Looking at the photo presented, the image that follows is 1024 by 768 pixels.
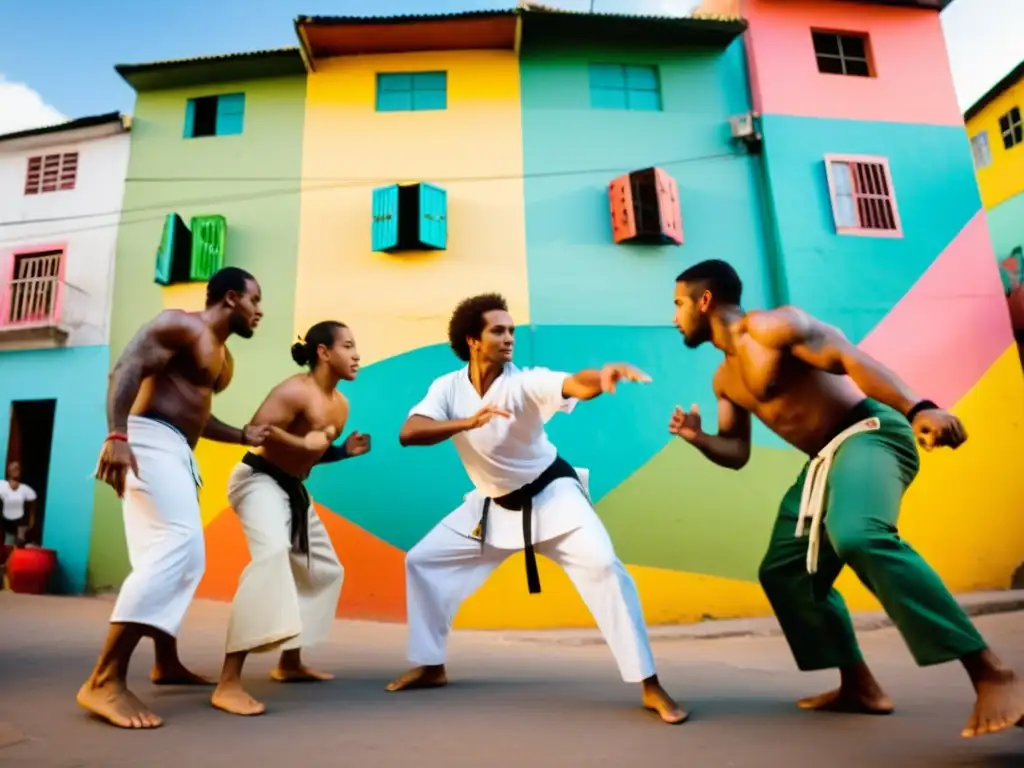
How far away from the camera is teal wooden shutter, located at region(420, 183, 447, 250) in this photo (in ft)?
28.7

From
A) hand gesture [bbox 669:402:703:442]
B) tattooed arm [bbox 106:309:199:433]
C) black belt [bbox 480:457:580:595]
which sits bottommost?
black belt [bbox 480:457:580:595]

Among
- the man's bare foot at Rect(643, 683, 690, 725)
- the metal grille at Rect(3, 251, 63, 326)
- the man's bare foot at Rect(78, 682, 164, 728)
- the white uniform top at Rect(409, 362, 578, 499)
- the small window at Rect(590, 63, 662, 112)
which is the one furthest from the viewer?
the small window at Rect(590, 63, 662, 112)

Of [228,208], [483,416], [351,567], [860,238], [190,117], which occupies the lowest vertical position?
[351,567]

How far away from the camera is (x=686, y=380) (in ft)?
27.9

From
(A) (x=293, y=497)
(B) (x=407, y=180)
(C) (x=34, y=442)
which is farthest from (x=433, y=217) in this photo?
(C) (x=34, y=442)

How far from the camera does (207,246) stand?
8992 mm

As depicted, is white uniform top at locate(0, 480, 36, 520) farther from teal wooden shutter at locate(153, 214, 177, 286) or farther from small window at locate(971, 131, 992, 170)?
small window at locate(971, 131, 992, 170)

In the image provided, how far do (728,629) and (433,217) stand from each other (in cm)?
591

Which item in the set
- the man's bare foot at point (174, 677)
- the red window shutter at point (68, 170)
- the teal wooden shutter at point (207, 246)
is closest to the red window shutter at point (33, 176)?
the red window shutter at point (68, 170)

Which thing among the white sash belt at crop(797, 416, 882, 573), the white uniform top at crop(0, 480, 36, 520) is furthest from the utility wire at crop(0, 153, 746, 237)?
the white sash belt at crop(797, 416, 882, 573)

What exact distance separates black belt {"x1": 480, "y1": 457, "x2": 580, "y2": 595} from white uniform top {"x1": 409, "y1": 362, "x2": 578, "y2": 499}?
Result: 0.03m

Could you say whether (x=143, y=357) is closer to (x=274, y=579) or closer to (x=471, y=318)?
(x=274, y=579)

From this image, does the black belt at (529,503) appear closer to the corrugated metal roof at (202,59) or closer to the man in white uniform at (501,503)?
the man in white uniform at (501,503)

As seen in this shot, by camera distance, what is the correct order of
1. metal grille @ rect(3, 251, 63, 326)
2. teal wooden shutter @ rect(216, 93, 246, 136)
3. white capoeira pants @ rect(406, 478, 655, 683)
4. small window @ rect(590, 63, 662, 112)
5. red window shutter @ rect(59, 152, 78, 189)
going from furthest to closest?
red window shutter @ rect(59, 152, 78, 189)
teal wooden shutter @ rect(216, 93, 246, 136)
small window @ rect(590, 63, 662, 112)
metal grille @ rect(3, 251, 63, 326)
white capoeira pants @ rect(406, 478, 655, 683)
